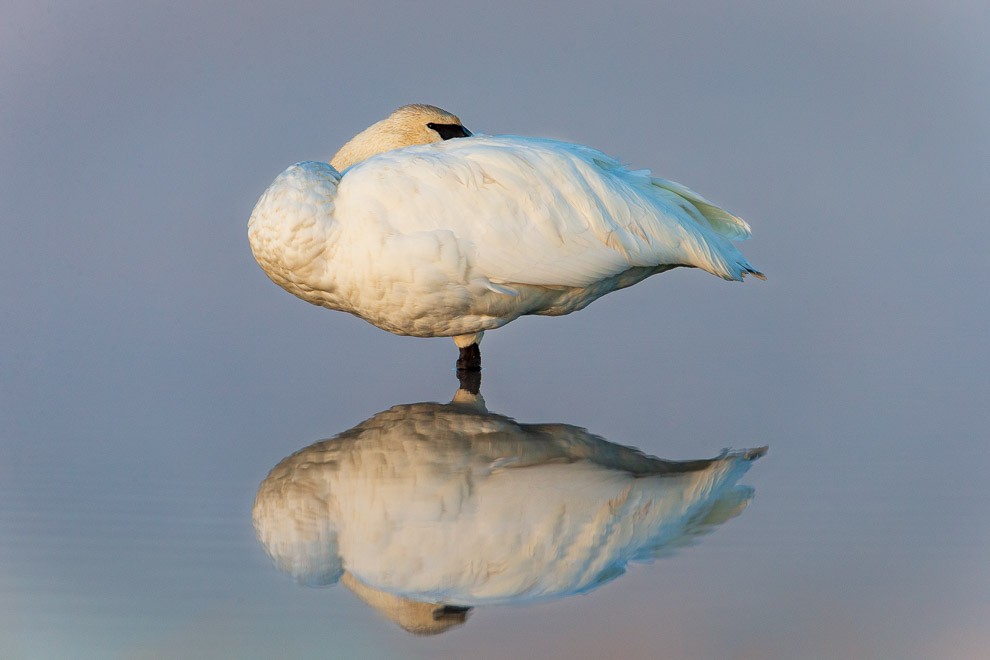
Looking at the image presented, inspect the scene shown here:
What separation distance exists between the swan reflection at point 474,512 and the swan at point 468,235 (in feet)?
2.79

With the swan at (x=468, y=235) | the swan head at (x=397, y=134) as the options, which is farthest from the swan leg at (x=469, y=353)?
the swan head at (x=397, y=134)

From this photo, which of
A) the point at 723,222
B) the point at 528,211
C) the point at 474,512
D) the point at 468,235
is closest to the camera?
the point at 474,512

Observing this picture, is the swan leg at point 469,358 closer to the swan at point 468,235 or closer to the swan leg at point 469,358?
the swan leg at point 469,358

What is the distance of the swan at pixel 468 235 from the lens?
736 centimetres

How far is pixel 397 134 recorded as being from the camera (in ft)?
28.6

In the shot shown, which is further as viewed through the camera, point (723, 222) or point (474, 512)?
point (723, 222)

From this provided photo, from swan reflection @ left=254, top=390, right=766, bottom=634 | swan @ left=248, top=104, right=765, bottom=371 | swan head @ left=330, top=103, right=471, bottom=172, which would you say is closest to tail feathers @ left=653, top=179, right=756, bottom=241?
swan @ left=248, top=104, right=765, bottom=371

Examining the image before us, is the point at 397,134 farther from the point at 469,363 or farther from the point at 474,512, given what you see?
the point at 474,512

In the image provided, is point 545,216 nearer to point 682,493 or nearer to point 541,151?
point 541,151

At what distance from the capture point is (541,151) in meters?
7.88

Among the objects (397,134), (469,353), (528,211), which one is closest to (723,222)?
(528,211)

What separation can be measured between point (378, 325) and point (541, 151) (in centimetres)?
135

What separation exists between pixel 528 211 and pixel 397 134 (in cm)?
150

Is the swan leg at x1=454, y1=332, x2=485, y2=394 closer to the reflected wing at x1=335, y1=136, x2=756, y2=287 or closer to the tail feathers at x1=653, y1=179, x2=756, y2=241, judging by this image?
the reflected wing at x1=335, y1=136, x2=756, y2=287
